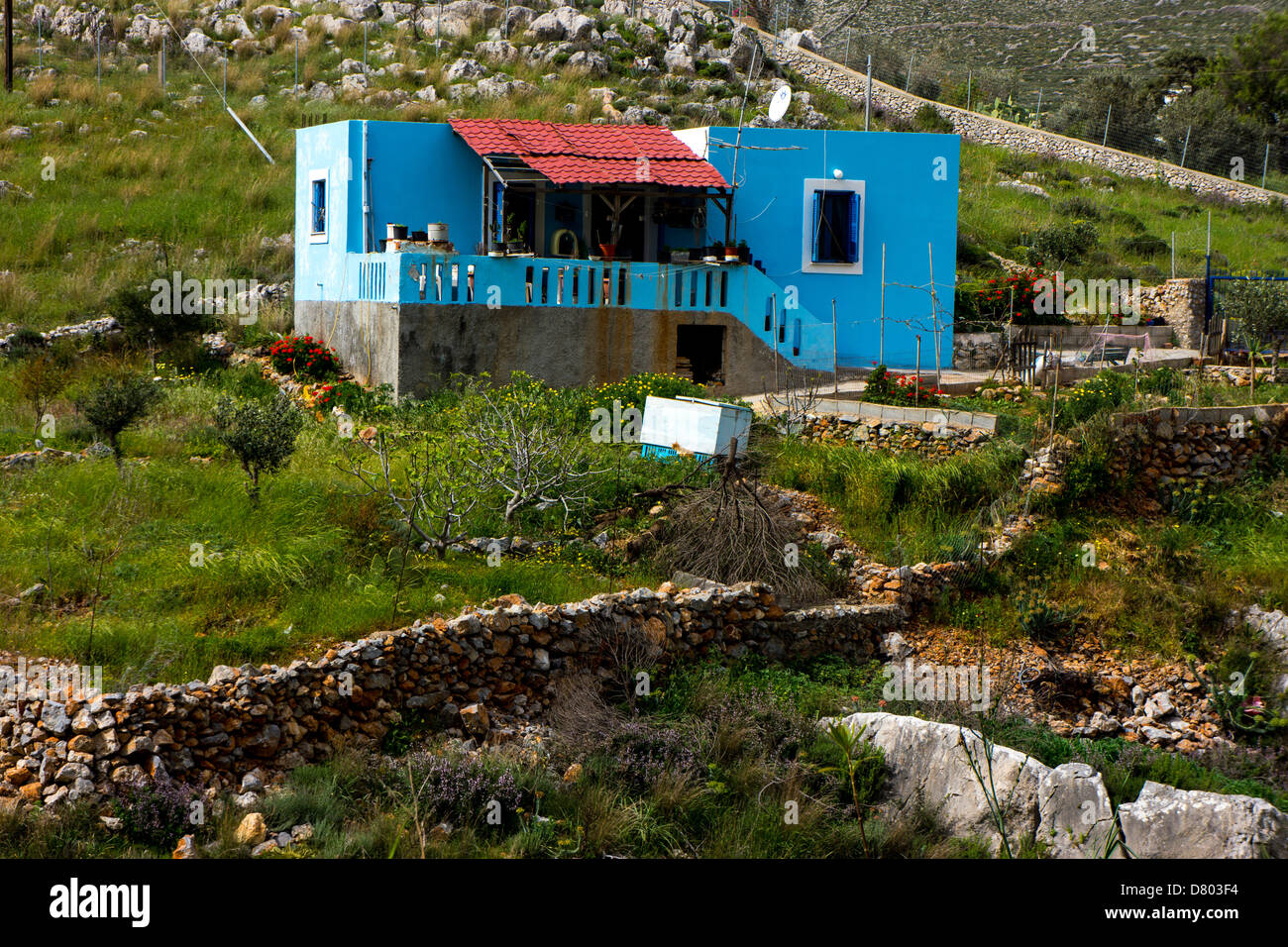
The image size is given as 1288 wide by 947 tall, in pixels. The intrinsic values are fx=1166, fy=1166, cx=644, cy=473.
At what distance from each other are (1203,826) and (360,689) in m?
5.81

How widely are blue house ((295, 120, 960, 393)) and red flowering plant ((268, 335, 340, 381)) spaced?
1.11 feet

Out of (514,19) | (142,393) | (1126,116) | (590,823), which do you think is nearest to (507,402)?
(142,393)

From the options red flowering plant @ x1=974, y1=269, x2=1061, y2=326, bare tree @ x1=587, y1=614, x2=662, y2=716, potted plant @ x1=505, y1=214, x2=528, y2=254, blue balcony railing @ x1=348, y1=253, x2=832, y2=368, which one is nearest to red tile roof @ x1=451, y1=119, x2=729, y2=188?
potted plant @ x1=505, y1=214, x2=528, y2=254

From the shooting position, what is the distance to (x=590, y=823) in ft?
25.7

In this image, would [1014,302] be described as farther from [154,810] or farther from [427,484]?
[154,810]

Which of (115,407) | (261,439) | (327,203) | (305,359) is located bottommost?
(261,439)

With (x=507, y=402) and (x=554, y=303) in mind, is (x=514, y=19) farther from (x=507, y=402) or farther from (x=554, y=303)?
(x=507, y=402)

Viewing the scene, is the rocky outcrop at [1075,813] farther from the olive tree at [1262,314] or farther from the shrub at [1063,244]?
the shrub at [1063,244]

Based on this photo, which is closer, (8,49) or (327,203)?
(327,203)

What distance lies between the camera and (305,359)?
60.8ft

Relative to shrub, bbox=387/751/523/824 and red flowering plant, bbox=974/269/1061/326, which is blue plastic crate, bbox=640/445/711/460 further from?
red flowering plant, bbox=974/269/1061/326

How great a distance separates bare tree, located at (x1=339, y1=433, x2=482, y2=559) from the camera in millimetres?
11227

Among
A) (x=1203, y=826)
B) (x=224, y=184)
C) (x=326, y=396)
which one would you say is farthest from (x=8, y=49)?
(x=1203, y=826)

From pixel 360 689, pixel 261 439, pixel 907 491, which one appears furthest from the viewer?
pixel 907 491
